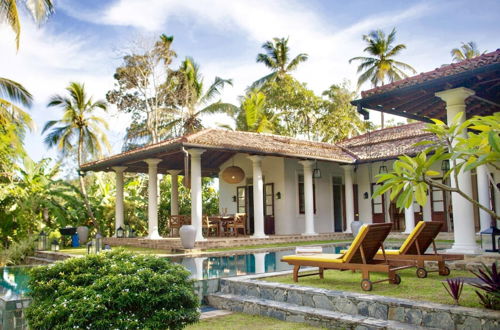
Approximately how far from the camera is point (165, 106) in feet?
97.8

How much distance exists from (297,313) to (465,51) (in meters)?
33.0

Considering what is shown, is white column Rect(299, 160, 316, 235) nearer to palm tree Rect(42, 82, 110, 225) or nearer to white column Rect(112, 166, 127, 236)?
white column Rect(112, 166, 127, 236)

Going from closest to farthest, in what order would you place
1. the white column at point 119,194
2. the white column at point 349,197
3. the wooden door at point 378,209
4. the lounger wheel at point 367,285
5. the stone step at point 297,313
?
1. the stone step at point 297,313
2. the lounger wheel at point 367,285
3. the white column at point 119,194
4. the white column at point 349,197
5. the wooden door at point 378,209

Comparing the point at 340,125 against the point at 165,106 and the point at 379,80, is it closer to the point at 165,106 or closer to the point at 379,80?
the point at 379,80

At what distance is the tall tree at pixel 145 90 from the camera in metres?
28.4

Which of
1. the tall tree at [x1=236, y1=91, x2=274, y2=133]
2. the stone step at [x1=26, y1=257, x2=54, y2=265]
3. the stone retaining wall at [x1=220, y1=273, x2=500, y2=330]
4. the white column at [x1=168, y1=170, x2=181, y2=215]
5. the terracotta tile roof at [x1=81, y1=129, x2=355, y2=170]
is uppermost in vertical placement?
the tall tree at [x1=236, y1=91, x2=274, y2=133]

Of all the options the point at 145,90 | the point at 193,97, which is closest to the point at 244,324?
the point at 193,97

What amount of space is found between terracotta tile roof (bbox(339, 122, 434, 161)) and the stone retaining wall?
10.8m

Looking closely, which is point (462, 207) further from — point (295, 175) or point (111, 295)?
point (295, 175)

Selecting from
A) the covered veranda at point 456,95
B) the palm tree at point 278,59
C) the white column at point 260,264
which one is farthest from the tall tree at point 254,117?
the covered veranda at point 456,95

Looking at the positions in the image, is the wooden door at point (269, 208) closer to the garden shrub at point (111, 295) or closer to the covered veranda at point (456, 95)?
the covered veranda at point (456, 95)

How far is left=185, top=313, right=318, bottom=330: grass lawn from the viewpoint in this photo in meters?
6.35

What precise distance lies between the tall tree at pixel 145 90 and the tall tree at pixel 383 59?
14.0m

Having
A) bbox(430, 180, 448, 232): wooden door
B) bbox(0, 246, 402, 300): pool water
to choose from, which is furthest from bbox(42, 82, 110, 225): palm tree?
bbox(430, 180, 448, 232): wooden door
